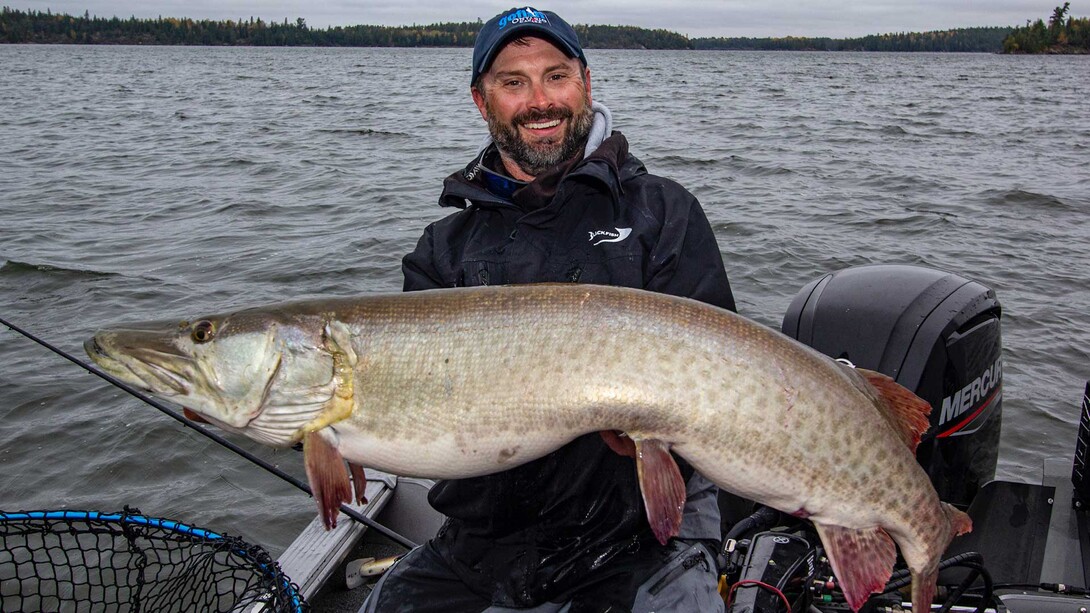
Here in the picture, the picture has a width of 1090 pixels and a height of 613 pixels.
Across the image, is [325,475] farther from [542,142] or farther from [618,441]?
[542,142]

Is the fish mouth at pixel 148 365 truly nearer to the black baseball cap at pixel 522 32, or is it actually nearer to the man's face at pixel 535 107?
the man's face at pixel 535 107

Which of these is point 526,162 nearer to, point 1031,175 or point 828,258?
point 828,258

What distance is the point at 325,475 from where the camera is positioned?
2.58 meters

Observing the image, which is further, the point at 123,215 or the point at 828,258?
the point at 123,215

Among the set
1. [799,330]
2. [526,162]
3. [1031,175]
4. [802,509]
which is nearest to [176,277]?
[526,162]

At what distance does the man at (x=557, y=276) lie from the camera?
2.91 metres

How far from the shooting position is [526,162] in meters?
3.52

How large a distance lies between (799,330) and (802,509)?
4.28 ft

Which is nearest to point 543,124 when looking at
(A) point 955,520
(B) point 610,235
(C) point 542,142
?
(C) point 542,142

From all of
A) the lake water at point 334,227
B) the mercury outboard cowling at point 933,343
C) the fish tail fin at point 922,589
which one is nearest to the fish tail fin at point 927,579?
the fish tail fin at point 922,589

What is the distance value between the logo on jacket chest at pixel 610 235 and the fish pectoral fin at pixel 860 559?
3.95 ft

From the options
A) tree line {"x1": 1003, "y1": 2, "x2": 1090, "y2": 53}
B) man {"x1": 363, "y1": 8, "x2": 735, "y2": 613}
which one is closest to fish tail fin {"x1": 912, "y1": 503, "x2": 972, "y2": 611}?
man {"x1": 363, "y1": 8, "x2": 735, "y2": 613}

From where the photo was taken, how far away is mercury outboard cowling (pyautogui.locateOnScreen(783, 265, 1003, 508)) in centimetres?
344

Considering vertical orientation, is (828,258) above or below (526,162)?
below
